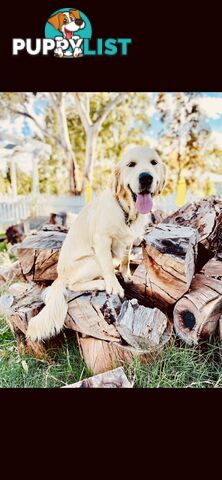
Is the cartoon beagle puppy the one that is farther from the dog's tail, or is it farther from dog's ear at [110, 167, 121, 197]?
the dog's tail

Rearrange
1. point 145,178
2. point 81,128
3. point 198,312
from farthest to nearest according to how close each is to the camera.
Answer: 1. point 81,128
2. point 198,312
3. point 145,178

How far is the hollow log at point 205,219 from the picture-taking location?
2354 mm

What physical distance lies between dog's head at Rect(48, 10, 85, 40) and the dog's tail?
1.06 m

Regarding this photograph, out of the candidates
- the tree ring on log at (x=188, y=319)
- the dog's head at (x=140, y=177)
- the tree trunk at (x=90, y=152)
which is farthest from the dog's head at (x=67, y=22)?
the tree ring on log at (x=188, y=319)

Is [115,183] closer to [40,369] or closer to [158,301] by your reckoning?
[158,301]

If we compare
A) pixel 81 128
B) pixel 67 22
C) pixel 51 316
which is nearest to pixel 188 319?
pixel 51 316

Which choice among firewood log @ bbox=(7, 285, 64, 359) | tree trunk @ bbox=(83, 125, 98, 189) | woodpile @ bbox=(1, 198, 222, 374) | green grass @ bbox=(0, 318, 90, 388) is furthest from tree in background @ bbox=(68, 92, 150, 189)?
green grass @ bbox=(0, 318, 90, 388)

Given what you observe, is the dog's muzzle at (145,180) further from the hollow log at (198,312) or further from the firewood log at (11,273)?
the firewood log at (11,273)

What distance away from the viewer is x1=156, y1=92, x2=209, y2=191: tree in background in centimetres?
233

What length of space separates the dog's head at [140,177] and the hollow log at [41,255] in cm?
36

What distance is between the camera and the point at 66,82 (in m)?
2.33

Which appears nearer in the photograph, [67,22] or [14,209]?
[67,22]

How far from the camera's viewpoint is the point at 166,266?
90.0 inches

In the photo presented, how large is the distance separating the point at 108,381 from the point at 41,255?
623mm
